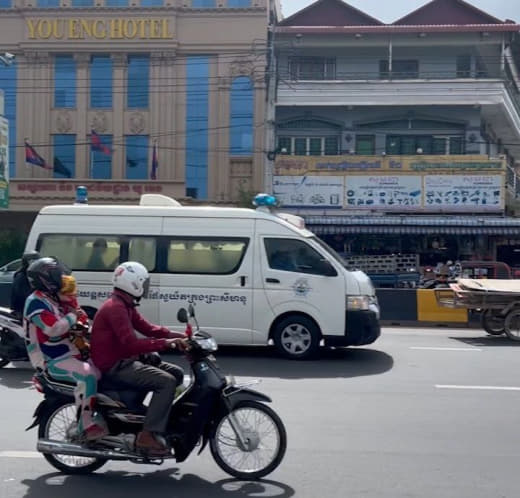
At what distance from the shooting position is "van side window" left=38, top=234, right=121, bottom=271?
11.5 metres

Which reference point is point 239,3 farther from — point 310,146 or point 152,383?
point 152,383

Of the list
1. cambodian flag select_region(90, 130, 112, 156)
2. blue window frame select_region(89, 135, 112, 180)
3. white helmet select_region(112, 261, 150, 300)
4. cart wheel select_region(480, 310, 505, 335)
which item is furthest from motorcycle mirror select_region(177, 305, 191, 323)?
blue window frame select_region(89, 135, 112, 180)

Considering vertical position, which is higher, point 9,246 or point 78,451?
point 9,246

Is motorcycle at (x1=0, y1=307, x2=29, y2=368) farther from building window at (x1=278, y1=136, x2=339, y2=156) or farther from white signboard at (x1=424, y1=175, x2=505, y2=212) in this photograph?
building window at (x1=278, y1=136, x2=339, y2=156)

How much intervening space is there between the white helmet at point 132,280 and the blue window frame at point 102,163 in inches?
1058

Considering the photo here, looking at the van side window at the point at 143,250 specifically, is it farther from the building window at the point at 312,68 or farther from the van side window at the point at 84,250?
the building window at the point at 312,68

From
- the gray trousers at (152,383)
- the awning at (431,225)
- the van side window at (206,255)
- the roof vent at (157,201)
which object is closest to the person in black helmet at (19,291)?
the van side window at (206,255)

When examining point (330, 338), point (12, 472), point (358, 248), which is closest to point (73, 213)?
point (330, 338)

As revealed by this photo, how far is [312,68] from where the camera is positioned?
31.0 m

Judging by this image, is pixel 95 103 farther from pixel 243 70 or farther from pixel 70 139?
pixel 243 70

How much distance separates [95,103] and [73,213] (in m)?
21.5

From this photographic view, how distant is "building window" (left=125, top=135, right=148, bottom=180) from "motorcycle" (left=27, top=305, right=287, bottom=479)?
87.1ft

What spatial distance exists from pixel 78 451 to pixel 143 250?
243 inches

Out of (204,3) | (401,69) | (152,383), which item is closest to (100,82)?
(204,3)
